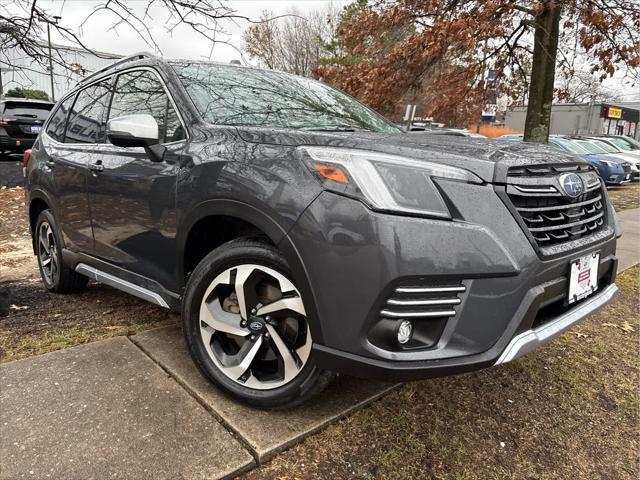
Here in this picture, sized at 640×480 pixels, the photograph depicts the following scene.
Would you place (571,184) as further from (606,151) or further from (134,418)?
(606,151)

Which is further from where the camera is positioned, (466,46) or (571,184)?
(466,46)

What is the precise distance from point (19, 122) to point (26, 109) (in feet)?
1.97

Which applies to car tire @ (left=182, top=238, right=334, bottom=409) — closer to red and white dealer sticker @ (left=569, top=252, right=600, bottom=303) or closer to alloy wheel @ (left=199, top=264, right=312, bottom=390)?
alloy wheel @ (left=199, top=264, right=312, bottom=390)

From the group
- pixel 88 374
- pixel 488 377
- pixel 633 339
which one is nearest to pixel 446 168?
pixel 488 377

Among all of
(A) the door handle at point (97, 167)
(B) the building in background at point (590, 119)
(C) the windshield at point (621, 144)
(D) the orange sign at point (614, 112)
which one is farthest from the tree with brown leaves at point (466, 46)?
(D) the orange sign at point (614, 112)

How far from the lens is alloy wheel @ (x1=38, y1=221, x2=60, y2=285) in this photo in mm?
Result: 3865

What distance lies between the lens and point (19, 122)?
466 inches

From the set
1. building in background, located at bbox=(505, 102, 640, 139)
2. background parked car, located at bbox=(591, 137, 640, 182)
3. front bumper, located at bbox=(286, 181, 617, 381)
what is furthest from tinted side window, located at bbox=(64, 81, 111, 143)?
building in background, located at bbox=(505, 102, 640, 139)

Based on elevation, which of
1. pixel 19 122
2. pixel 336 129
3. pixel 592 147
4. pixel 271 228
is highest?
pixel 336 129

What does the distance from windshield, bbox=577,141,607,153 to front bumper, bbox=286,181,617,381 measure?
51.4ft

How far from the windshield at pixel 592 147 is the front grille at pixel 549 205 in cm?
1496

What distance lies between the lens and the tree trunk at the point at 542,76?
723 centimetres

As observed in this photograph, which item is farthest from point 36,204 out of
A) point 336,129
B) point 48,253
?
point 336,129

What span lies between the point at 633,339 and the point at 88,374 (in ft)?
11.8
